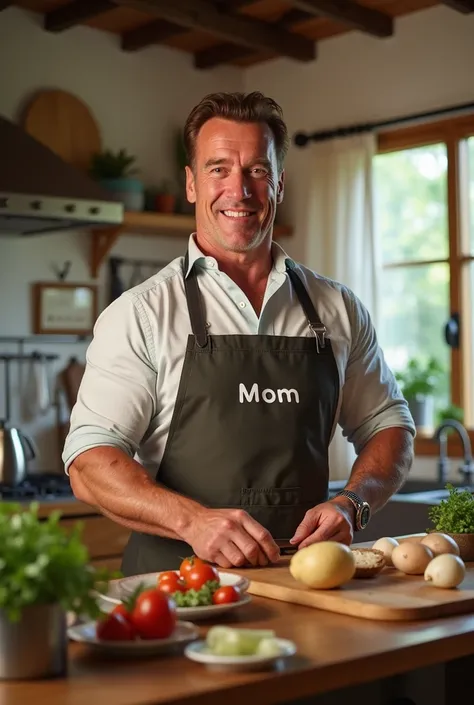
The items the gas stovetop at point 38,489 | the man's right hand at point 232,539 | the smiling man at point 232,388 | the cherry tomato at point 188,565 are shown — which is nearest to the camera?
the cherry tomato at point 188,565

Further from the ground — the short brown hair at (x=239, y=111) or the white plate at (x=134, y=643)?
the short brown hair at (x=239, y=111)

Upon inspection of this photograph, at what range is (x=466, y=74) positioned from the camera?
15.0 ft

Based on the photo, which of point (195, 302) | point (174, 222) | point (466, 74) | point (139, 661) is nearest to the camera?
point (139, 661)

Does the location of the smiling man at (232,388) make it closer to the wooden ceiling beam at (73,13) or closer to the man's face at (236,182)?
the man's face at (236,182)

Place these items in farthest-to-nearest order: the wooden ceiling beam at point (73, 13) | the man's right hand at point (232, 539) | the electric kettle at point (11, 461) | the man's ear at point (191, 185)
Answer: the wooden ceiling beam at point (73, 13)
the electric kettle at point (11, 461)
the man's ear at point (191, 185)
the man's right hand at point (232, 539)

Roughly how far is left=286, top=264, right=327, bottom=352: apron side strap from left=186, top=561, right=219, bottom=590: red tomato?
2.53ft

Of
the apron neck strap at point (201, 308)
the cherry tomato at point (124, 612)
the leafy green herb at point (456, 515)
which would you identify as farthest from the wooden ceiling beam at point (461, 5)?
the cherry tomato at point (124, 612)

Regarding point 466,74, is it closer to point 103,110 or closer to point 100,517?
point 103,110

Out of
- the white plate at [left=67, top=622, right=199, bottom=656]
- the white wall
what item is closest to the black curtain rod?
the white wall

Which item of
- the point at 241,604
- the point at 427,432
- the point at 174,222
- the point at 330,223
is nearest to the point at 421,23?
the point at 330,223

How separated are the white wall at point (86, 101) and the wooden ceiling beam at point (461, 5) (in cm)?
143

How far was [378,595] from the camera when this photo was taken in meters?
1.62

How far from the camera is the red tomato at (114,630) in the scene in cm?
133

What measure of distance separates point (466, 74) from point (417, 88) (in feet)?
0.85
